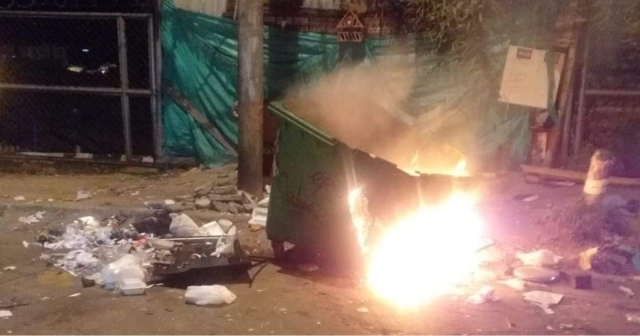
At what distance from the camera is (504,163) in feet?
25.1

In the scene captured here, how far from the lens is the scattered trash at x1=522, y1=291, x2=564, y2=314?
15.2ft

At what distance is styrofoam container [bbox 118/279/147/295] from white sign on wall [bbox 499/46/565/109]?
491 centimetres

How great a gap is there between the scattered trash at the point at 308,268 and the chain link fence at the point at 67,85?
170 inches

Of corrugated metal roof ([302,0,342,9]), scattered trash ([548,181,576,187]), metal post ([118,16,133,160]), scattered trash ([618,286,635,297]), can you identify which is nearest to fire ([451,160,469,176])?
scattered trash ([618,286,635,297])

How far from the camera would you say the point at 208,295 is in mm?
4578

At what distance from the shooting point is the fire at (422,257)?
495 cm

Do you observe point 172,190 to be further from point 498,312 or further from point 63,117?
point 498,312

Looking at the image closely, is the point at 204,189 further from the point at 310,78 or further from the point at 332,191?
the point at 332,191

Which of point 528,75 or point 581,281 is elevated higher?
point 528,75

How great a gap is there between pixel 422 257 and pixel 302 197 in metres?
1.16

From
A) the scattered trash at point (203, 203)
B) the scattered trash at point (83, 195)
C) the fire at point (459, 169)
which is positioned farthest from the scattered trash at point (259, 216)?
the scattered trash at point (83, 195)

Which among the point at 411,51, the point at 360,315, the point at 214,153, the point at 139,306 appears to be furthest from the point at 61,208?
the point at 411,51

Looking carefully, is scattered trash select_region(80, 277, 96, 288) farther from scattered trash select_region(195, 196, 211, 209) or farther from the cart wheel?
scattered trash select_region(195, 196, 211, 209)

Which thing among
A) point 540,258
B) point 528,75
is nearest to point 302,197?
point 540,258
